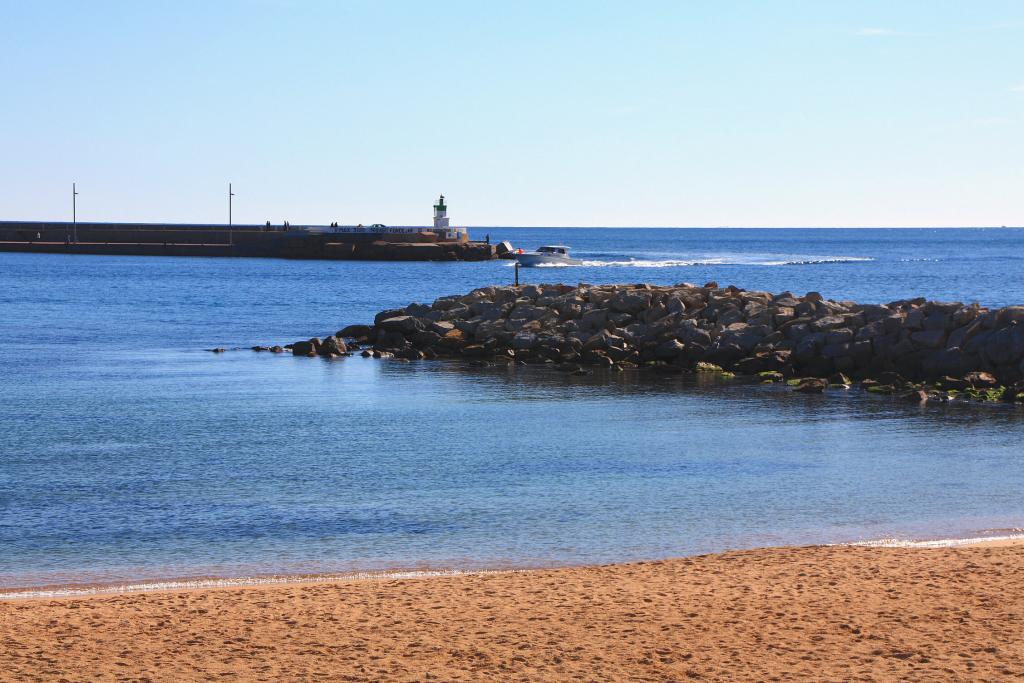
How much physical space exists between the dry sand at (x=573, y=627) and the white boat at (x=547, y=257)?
317 feet

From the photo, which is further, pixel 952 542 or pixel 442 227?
pixel 442 227

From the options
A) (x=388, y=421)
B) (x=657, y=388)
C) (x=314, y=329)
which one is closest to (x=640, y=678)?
(x=388, y=421)

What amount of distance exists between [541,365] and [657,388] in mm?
5551

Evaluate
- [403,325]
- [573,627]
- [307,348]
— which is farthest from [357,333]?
[573,627]

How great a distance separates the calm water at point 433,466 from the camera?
13031mm

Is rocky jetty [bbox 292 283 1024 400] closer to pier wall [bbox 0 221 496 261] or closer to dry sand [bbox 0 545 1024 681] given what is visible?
dry sand [bbox 0 545 1024 681]

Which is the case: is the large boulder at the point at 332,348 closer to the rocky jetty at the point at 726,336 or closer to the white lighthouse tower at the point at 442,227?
the rocky jetty at the point at 726,336

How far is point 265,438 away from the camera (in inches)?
813

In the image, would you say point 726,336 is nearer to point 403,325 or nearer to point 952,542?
point 403,325

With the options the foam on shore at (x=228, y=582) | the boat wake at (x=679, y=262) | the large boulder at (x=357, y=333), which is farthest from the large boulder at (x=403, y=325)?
the boat wake at (x=679, y=262)

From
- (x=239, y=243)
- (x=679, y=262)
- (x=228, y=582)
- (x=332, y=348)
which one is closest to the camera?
(x=228, y=582)

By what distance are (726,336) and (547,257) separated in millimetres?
79346

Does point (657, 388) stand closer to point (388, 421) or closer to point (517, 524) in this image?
point (388, 421)

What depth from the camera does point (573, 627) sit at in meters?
9.22
